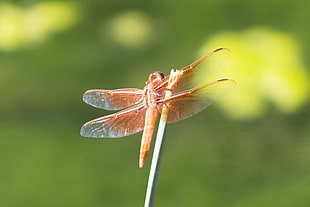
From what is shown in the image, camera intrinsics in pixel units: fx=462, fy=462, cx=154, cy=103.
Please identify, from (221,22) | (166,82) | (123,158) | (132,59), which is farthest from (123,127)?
(221,22)

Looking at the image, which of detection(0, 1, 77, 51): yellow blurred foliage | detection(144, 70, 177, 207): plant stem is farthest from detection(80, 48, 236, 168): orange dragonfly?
detection(0, 1, 77, 51): yellow blurred foliage

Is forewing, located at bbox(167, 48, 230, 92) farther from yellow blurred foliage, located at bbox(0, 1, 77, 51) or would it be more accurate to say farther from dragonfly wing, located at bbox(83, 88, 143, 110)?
yellow blurred foliage, located at bbox(0, 1, 77, 51)

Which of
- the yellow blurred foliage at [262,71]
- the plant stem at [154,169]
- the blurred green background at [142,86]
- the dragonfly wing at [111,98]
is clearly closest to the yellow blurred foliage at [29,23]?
the blurred green background at [142,86]

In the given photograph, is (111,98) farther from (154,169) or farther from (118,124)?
(154,169)

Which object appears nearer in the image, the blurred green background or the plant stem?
the plant stem

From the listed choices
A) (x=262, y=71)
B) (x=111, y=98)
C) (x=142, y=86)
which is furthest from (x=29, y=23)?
(x=111, y=98)

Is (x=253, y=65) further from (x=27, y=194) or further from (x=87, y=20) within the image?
(x=27, y=194)
